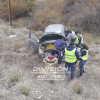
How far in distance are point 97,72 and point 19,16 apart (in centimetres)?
1659

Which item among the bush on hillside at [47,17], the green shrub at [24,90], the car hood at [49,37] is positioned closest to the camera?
the green shrub at [24,90]

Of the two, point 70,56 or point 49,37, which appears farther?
point 49,37

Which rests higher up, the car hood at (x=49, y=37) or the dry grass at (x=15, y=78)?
the car hood at (x=49, y=37)

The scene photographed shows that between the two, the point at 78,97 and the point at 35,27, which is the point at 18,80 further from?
the point at 35,27

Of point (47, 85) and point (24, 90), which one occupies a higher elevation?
point (24, 90)

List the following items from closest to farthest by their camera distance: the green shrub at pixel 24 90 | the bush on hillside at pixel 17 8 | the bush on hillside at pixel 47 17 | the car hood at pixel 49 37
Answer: the green shrub at pixel 24 90 < the car hood at pixel 49 37 < the bush on hillside at pixel 47 17 < the bush on hillside at pixel 17 8

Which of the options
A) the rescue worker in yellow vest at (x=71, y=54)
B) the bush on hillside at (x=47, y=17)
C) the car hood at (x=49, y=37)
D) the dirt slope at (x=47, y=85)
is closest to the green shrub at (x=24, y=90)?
the dirt slope at (x=47, y=85)

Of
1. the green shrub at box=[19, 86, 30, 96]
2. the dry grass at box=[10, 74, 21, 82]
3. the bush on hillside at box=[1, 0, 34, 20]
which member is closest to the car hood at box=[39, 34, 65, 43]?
the dry grass at box=[10, 74, 21, 82]

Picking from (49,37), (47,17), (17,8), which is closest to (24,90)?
(49,37)

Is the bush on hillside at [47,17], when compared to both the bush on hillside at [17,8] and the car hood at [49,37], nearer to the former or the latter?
the bush on hillside at [17,8]

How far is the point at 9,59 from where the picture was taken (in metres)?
6.46

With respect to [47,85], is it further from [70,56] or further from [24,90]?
[70,56]

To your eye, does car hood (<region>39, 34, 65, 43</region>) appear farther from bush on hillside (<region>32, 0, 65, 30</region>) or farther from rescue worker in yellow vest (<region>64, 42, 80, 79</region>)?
bush on hillside (<region>32, 0, 65, 30</region>)

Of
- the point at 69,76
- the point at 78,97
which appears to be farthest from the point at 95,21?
the point at 78,97
